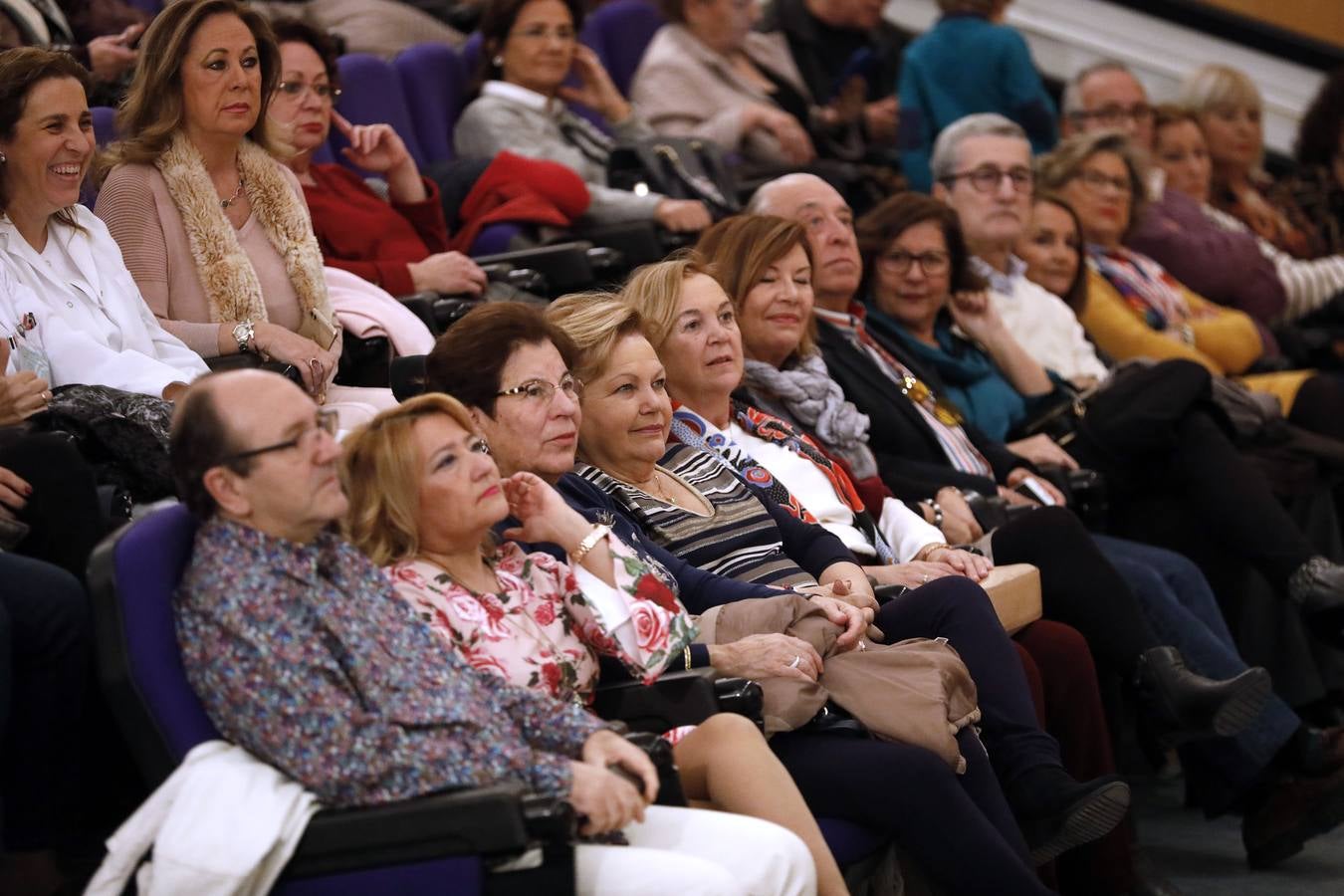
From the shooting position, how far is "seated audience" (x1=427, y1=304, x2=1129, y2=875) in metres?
2.70

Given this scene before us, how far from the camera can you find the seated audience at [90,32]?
12.5ft

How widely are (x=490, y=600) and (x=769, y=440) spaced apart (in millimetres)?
1222

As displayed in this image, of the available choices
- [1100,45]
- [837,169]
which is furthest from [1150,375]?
[1100,45]

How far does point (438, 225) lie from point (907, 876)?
2.06m

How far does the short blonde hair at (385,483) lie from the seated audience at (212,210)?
2.56ft

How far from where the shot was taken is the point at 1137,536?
14.9 ft

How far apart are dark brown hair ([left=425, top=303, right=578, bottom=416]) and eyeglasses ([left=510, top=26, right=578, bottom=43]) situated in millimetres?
2231

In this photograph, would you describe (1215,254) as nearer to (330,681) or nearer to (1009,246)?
(1009,246)

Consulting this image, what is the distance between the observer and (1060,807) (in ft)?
9.66

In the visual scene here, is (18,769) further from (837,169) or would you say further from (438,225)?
(837,169)

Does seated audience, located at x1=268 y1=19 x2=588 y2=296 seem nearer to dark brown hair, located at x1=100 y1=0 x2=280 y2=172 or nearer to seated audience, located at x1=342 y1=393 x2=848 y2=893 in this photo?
dark brown hair, located at x1=100 y1=0 x2=280 y2=172

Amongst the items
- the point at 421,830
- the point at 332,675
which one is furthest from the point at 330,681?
the point at 421,830

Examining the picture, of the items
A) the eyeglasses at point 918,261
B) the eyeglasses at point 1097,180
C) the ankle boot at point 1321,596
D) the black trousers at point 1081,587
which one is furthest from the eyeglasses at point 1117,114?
the black trousers at point 1081,587

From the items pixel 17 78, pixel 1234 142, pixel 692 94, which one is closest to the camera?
pixel 17 78
